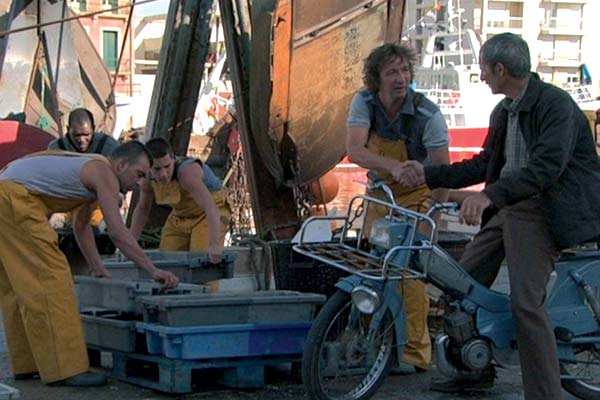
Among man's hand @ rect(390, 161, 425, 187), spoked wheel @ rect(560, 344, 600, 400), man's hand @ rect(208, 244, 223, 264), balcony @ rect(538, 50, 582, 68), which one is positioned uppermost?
balcony @ rect(538, 50, 582, 68)

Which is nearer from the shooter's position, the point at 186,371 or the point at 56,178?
the point at 186,371

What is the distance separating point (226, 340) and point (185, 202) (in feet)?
6.23

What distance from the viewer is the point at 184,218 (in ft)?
26.7

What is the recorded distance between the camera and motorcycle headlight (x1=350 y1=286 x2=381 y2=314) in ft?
19.1

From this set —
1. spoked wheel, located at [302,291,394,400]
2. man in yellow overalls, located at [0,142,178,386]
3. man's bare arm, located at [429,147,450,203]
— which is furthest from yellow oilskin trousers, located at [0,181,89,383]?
man's bare arm, located at [429,147,450,203]

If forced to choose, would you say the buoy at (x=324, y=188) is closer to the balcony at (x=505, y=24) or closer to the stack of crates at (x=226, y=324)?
the stack of crates at (x=226, y=324)

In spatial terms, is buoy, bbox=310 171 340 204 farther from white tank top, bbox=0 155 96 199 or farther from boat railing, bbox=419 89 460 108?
boat railing, bbox=419 89 460 108

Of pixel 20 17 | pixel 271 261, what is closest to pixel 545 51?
pixel 20 17

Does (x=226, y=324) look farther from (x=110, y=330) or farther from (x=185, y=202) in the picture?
(x=185, y=202)

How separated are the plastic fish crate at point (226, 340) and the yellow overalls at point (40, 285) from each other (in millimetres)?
399

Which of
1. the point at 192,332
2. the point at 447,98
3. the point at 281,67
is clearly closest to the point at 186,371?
the point at 192,332

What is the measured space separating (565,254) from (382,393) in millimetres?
1241

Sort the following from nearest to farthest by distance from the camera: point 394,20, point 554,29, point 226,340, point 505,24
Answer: point 226,340
point 394,20
point 505,24
point 554,29

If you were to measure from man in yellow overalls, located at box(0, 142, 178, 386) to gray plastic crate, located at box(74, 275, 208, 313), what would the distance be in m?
0.10
